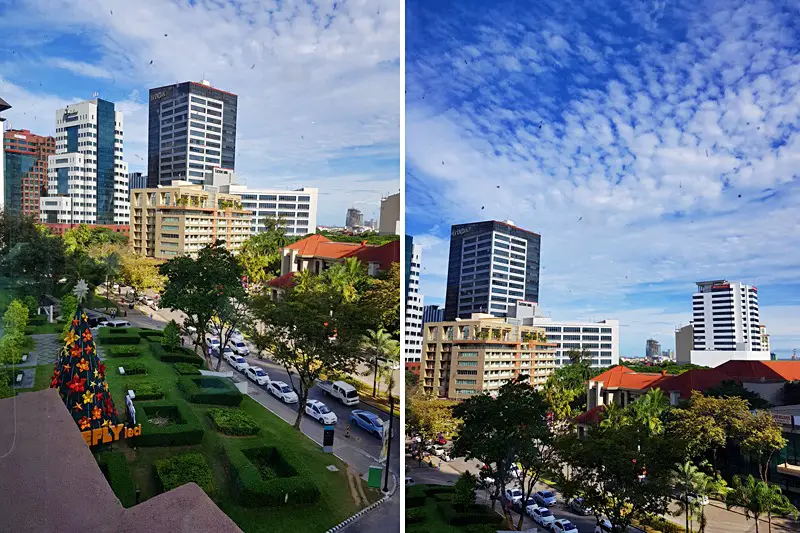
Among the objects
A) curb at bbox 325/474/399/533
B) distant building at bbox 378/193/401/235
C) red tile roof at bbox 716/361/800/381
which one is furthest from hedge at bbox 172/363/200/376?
red tile roof at bbox 716/361/800/381

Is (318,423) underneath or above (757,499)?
above

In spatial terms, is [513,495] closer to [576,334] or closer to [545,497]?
[545,497]

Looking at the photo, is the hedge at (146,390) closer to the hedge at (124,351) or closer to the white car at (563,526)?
the hedge at (124,351)

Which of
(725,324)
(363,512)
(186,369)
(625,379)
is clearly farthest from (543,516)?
(186,369)

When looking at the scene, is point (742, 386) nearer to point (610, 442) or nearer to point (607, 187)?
point (610, 442)

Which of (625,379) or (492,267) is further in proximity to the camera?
(492,267)

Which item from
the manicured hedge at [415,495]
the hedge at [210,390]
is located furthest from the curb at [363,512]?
the hedge at [210,390]
